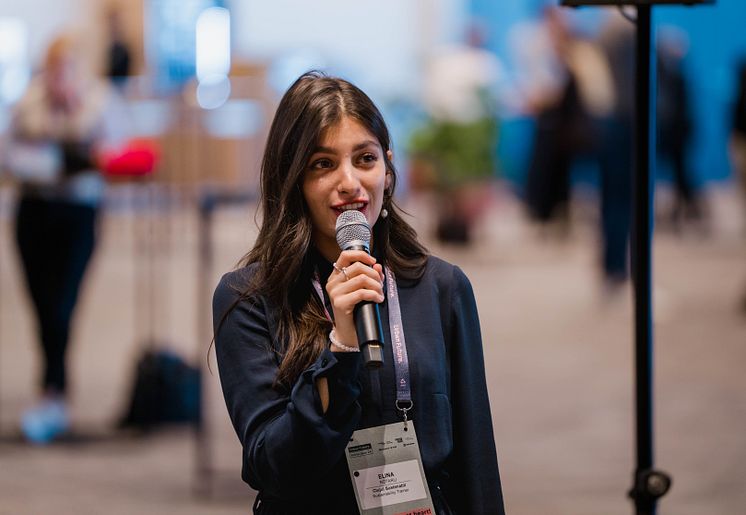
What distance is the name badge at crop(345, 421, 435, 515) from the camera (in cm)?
185

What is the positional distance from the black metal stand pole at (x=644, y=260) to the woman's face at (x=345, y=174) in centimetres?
→ 120

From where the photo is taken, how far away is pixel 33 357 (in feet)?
23.5

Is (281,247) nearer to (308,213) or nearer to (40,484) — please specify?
(308,213)

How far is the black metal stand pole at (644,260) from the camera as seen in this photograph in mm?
2908

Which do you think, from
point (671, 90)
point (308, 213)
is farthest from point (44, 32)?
point (308, 213)

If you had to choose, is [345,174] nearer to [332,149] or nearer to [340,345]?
[332,149]

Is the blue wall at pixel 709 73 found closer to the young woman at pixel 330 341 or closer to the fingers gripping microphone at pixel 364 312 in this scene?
the young woman at pixel 330 341

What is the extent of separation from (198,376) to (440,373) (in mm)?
3651

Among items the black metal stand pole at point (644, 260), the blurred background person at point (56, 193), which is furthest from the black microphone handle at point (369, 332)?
the blurred background person at point (56, 193)

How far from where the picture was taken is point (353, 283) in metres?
1.71

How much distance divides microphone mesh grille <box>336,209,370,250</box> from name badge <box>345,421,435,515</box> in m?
0.30

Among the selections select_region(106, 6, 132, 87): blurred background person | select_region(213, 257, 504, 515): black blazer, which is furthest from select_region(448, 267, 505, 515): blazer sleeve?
select_region(106, 6, 132, 87): blurred background person

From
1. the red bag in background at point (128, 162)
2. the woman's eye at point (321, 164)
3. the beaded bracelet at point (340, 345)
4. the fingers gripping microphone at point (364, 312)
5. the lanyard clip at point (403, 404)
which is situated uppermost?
the red bag in background at point (128, 162)

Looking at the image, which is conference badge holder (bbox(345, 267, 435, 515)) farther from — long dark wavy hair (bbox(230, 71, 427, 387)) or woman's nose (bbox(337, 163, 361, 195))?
woman's nose (bbox(337, 163, 361, 195))
